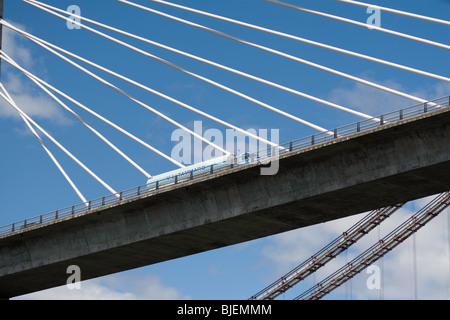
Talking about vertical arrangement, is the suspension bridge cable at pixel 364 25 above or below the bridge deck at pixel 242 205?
above

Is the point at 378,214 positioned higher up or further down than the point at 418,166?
→ higher up

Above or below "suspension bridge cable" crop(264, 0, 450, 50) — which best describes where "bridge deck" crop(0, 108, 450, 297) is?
below

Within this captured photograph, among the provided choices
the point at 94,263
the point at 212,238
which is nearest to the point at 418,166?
the point at 212,238

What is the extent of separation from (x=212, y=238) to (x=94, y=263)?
32.8 ft

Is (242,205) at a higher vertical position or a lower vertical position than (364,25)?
lower

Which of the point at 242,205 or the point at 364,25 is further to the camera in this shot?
the point at 242,205

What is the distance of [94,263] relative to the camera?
63.9 meters
